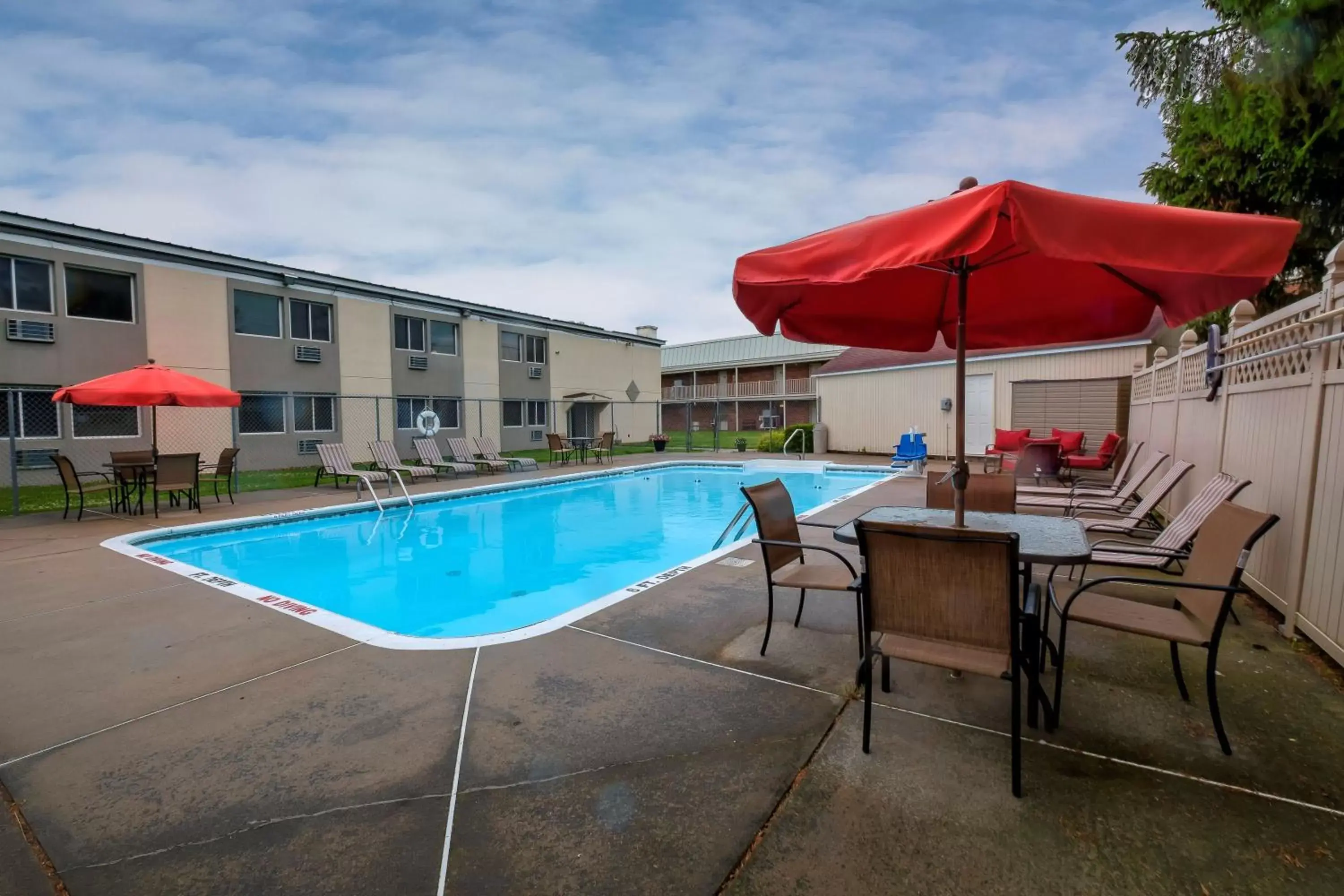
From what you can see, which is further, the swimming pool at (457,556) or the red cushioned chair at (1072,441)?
the red cushioned chair at (1072,441)

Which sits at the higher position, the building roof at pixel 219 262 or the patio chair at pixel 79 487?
the building roof at pixel 219 262

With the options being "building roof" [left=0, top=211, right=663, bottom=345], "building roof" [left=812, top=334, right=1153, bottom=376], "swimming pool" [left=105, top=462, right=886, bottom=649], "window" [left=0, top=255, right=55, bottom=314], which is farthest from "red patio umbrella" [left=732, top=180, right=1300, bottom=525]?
"window" [left=0, top=255, right=55, bottom=314]

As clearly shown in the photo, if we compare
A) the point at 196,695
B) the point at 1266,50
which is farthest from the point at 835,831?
the point at 1266,50

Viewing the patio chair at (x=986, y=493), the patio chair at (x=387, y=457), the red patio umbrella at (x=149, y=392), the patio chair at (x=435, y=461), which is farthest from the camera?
the patio chair at (x=435, y=461)

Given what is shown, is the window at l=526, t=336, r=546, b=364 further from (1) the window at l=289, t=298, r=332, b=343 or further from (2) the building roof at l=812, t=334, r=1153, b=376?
(2) the building roof at l=812, t=334, r=1153, b=376

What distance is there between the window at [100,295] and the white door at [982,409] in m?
20.6

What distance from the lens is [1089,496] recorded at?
6.32 m

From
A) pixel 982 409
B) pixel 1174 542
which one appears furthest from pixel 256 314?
pixel 982 409

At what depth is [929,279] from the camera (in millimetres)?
3615

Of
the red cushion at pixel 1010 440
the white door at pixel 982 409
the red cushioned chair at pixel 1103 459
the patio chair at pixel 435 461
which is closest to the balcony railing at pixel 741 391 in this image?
the white door at pixel 982 409

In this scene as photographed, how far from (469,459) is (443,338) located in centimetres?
772

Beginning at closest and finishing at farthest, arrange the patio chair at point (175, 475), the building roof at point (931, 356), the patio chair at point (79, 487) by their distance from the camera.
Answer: the patio chair at point (79, 487) → the patio chair at point (175, 475) → the building roof at point (931, 356)

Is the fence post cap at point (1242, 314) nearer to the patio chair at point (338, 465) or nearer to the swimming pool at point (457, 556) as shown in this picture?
the swimming pool at point (457, 556)

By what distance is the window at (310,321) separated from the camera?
16.2m
